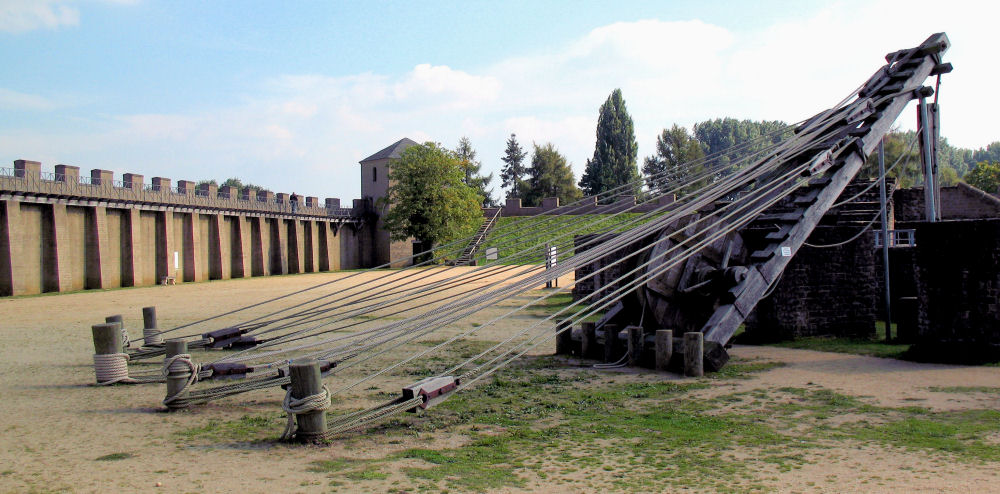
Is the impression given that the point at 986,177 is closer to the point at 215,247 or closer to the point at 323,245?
the point at 323,245

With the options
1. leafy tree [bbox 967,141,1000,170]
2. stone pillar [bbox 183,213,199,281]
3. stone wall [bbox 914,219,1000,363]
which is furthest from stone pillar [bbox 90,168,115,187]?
leafy tree [bbox 967,141,1000,170]

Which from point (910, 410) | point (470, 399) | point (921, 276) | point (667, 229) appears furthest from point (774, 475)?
point (921, 276)

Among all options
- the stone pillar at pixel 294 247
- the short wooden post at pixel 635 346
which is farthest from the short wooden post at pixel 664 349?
the stone pillar at pixel 294 247

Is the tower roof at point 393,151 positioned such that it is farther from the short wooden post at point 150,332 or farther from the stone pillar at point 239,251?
the short wooden post at point 150,332

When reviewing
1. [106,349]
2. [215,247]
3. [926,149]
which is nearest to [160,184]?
[215,247]

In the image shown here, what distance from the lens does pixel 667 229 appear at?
9734mm

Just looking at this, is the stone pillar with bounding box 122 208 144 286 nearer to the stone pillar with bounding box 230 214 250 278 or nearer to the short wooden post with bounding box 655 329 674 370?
the stone pillar with bounding box 230 214 250 278

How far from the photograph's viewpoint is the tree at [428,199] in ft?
144

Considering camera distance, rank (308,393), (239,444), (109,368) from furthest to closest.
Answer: (109,368)
(239,444)
(308,393)

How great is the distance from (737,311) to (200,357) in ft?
25.1

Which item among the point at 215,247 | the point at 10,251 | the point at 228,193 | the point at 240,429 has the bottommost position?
the point at 240,429

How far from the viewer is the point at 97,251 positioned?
91.4ft

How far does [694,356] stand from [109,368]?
271 inches

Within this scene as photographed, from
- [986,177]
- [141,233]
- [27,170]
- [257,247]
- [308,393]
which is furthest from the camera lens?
[986,177]
